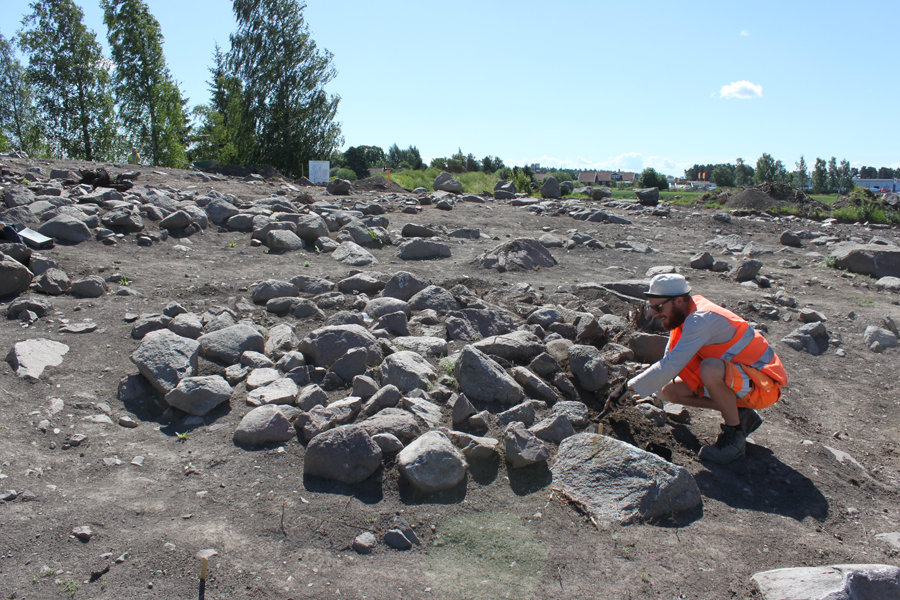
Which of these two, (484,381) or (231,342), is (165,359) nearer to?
(231,342)

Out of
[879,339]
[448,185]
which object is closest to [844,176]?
[448,185]

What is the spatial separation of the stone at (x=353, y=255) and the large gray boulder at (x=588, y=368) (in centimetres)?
327

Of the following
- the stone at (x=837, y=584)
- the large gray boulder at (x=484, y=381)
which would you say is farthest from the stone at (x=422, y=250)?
the stone at (x=837, y=584)

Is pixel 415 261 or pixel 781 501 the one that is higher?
pixel 415 261

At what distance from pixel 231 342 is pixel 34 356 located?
3.88ft

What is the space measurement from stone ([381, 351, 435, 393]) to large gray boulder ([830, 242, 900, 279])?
7263mm

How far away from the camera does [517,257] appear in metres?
6.95

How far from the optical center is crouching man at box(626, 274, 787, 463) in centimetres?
336

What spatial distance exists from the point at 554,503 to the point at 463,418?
30.7 inches

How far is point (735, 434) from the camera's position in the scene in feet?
11.2

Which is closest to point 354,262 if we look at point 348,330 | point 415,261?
point 415,261

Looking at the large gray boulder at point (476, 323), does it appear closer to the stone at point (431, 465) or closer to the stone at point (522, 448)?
the stone at point (522, 448)

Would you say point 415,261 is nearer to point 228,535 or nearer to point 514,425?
point 514,425

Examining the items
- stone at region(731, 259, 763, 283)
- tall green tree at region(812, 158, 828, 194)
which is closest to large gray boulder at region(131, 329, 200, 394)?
stone at region(731, 259, 763, 283)
